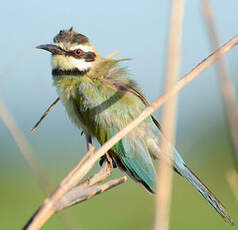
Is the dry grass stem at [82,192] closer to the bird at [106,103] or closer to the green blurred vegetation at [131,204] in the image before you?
the bird at [106,103]

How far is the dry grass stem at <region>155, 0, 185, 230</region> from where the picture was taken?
1523mm

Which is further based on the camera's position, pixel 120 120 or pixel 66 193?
pixel 120 120

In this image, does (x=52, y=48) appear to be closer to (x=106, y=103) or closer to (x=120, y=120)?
(x=106, y=103)

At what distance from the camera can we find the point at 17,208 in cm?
904

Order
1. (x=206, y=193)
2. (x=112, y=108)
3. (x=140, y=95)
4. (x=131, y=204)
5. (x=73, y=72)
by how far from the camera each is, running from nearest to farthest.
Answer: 1. (x=206, y=193)
2. (x=140, y=95)
3. (x=112, y=108)
4. (x=73, y=72)
5. (x=131, y=204)

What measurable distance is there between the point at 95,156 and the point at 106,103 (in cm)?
155

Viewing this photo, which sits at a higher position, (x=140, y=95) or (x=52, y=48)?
(x=52, y=48)

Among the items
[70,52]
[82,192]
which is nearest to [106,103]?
[70,52]

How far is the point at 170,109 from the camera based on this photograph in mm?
1603

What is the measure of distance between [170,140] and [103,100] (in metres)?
1.49

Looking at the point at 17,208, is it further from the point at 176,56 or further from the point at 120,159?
the point at 176,56

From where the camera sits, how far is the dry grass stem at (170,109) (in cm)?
152

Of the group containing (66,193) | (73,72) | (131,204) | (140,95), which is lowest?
(131,204)

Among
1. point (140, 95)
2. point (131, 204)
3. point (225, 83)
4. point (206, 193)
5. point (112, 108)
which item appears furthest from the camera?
point (131, 204)
